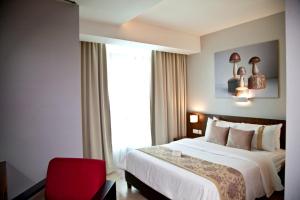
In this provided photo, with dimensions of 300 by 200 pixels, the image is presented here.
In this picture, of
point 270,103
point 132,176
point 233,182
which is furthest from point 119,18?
point 270,103

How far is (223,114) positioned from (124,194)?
98.2 inches

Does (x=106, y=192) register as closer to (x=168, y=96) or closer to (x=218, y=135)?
(x=218, y=135)

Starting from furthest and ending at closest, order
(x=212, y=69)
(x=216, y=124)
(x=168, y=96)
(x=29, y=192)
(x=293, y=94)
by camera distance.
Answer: (x=168, y=96) → (x=212, y=69) → (x=216, y=124) → (x=29, y=192) → (x=293, y=94)

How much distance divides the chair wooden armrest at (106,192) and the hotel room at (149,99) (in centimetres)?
2

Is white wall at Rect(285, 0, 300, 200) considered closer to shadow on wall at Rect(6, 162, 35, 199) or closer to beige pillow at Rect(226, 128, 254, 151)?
beige pillow at Rect(226, 128, 254, 151)

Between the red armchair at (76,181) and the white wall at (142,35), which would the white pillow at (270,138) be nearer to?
the white wall at (142,35)

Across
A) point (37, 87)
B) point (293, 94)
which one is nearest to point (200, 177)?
point (293, 94)

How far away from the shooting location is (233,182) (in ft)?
7.04

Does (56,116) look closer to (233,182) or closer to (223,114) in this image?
(233,182)

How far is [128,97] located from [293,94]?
3334 millimetres

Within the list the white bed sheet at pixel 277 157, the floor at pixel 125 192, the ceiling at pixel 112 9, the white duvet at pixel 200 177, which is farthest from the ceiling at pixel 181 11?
the floor at pixel 125 192

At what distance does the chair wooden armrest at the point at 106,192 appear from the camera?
157 cm

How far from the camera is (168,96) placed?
4.53 metres

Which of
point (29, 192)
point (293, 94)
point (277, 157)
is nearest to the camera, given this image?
point (293, 94)
